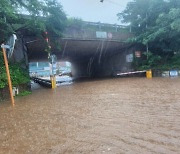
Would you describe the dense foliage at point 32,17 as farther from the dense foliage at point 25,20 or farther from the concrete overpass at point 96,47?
the concrete overpass at point 96,47

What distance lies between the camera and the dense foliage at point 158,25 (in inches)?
699

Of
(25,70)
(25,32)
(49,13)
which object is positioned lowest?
(25,70)

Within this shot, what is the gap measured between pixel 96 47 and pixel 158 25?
6827 mm

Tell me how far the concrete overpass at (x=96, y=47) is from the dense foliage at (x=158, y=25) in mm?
1555

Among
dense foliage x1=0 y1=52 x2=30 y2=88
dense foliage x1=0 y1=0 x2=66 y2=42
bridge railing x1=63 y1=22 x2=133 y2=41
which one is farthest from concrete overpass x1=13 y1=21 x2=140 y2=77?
dense foliage x1=0 y1=52 x2=30 y2=88

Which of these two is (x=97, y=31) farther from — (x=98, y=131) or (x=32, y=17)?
(x=98, y=131)

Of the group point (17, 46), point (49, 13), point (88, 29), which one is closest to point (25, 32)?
point (17, 46)

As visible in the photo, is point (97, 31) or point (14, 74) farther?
point (97, 31)

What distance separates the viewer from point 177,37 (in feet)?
61.1

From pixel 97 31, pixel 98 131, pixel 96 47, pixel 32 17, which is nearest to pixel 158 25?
pixel 97 31

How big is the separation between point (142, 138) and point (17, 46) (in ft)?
44.4

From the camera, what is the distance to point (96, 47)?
23281 mm

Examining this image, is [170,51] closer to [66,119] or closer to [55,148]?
[66,119]

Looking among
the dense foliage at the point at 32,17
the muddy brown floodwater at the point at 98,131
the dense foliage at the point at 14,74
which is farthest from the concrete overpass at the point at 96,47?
the muddy brown floodwater at the point at 98,131
